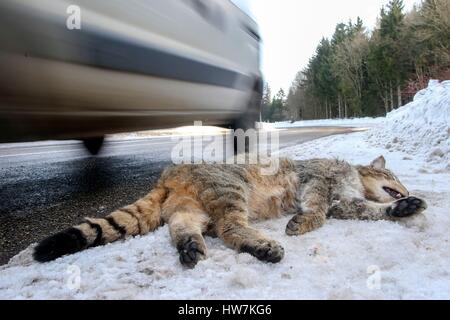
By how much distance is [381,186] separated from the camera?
13.8 feet

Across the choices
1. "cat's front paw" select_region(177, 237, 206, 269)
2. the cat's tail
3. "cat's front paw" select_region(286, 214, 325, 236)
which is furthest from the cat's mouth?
"cat's front paw" select_region(177, 237, 206, 269)

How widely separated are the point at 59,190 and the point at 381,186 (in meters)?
3.44

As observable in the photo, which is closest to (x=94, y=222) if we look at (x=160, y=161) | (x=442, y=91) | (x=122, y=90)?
(x=122, y=90)

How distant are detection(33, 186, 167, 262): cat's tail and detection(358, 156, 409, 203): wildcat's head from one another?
2125mm

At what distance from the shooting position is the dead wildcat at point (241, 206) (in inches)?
98.9

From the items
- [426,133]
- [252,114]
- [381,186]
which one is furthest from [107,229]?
[426,133]

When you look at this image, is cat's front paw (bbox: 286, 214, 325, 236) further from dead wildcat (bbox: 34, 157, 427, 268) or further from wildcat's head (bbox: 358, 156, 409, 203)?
wildcat's head (bbox: 358, 156, 409, 203)

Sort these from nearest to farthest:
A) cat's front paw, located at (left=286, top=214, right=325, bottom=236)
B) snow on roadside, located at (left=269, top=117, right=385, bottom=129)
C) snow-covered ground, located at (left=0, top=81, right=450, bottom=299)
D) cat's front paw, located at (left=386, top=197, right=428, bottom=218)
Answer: snow-covered ground, located at (left=0, top=81, right=450, bottom=299) < cat's front paw, located at (left=286, top=214, right=325, bottom=236) < cat's front paw, located at (left=386, top=197, right=428, bottom=218) < snow on roadside, located at (left=269, top=117, right=385, bottom=129)

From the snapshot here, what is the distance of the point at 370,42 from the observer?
153 feet

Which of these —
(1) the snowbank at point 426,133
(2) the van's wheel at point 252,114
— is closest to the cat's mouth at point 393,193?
(1) the snowbank at point 426,133

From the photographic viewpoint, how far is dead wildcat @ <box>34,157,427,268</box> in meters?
2.51

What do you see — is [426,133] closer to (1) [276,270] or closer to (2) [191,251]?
(1) [276,270]

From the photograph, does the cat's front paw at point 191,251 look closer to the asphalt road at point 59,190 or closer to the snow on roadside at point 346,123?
the asphalt road at point 59,190

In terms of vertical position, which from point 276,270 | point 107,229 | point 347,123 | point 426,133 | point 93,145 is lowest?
point 276,270
